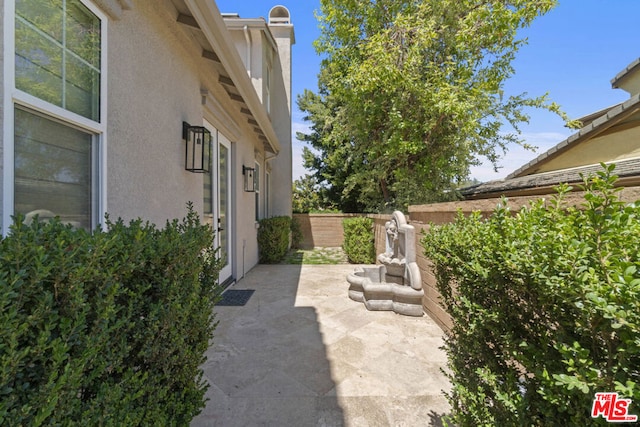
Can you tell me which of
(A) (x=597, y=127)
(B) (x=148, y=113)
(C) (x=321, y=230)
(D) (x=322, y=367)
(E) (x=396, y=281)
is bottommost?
(D) (x=322, y=367)

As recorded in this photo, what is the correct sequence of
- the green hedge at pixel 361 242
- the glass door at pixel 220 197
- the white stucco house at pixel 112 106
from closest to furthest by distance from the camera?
the white stucco house at pixel 112 106, the glass door at pixel 220 197, the green hedge at pixel 361 242

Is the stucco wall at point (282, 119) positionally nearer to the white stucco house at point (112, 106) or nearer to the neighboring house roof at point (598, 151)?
the white stucco house at point (112, 106)

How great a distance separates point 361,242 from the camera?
9.04m

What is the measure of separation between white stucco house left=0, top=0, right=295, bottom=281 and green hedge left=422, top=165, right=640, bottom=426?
2.06 m

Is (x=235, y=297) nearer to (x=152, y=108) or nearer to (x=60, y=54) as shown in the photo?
(x=152, y=108)

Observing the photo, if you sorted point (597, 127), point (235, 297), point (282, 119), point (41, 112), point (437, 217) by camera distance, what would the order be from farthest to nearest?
point (282, 119)
point (597, 127)
point (235, 297)
point (437, 217)
point (41, 112)

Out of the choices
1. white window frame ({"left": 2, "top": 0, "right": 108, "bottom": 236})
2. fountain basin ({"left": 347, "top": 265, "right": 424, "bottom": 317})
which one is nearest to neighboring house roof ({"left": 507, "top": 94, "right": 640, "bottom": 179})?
fountain basin ({"left": 347, "top": 265, "right": 424, "bottom": 317})

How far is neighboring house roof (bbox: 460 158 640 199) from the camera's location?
4.54 m

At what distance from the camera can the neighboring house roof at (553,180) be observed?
14.9ft

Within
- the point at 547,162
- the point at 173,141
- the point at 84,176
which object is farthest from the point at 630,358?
the point at 547,162

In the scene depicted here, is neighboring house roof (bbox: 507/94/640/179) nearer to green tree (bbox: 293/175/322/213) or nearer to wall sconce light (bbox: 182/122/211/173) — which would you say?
wall sconce light (bbox: 182/122/211/173)

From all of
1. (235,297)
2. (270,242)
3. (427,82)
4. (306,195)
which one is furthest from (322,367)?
(306,195)

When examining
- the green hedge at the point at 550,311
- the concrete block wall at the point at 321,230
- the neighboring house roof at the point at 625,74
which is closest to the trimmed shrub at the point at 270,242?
the concrete block wall at the point at 321,230

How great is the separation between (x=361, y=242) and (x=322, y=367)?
622 centimetres
